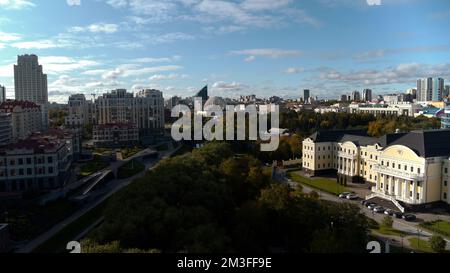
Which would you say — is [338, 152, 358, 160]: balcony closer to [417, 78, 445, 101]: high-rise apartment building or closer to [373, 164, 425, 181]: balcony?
[373, 164, 425, 181]: balcony

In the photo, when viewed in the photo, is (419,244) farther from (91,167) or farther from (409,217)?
(91,167)

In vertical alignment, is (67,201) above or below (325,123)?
below

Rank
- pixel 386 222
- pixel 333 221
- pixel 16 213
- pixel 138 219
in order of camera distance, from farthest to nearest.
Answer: pixel 16 213
pixel 386 222
pixel 333 221
pixel 138 219

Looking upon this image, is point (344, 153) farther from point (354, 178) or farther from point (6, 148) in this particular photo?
point (6, 148)

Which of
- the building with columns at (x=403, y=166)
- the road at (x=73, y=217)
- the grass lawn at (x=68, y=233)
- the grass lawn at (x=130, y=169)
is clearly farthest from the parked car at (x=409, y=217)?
the grass lawn at (x=130, y=169)
